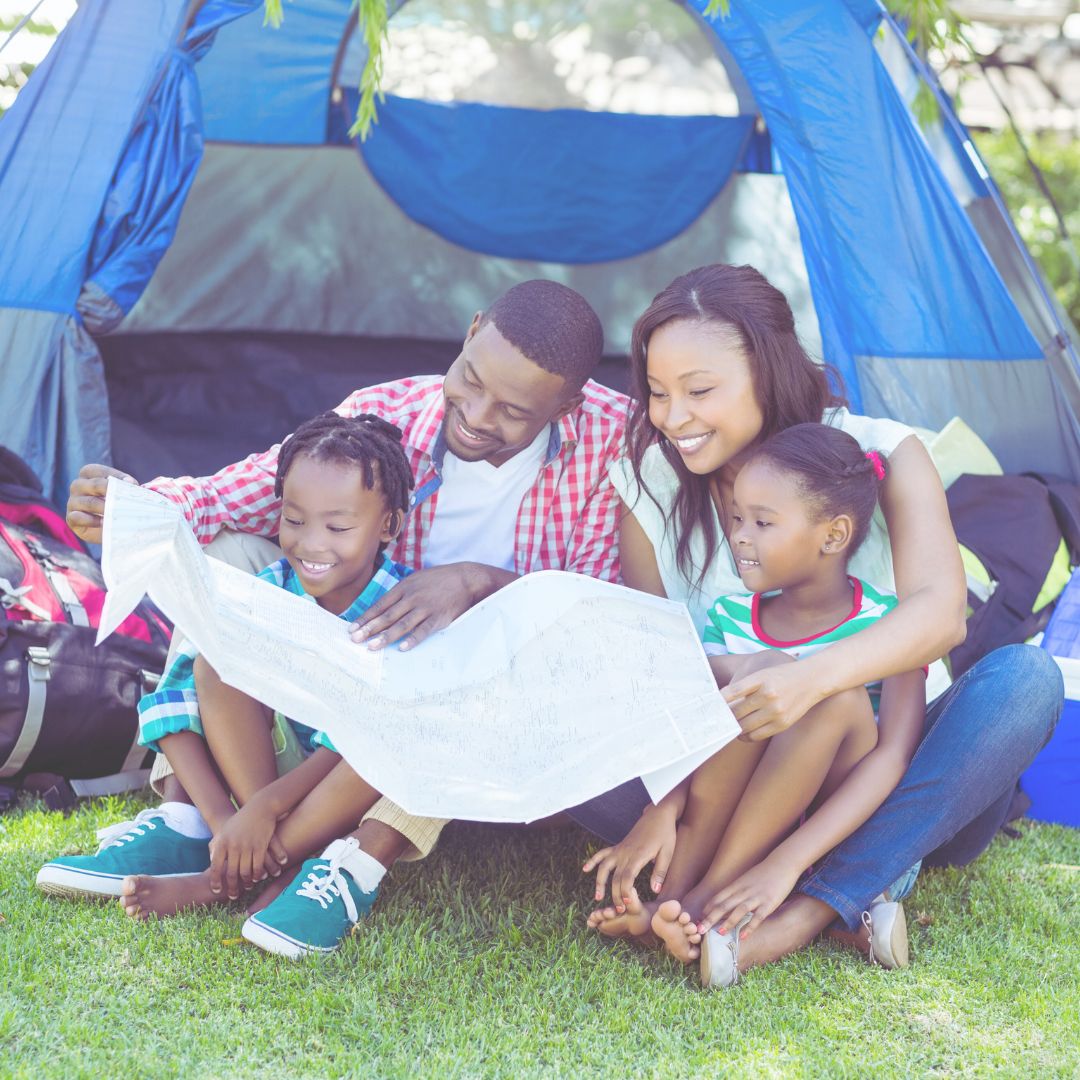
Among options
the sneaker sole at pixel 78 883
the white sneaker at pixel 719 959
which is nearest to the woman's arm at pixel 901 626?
the white sneaker at pixel 719 959

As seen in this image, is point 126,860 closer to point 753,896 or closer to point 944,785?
point 753,896

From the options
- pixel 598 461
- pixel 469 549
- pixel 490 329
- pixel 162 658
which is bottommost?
pixel 162 658

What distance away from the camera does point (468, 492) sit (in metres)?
1.96

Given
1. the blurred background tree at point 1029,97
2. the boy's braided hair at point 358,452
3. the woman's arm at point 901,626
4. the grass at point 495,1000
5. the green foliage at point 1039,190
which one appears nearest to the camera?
the grass at point 495,1000

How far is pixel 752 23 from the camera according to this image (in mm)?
2627

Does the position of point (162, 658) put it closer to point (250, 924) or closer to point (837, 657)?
point (250, 924)

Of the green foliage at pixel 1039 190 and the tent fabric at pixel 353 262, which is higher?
the green foliage at pixel 1039 190

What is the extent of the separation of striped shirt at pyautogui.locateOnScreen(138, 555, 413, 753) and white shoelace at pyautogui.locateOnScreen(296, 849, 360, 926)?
15cm

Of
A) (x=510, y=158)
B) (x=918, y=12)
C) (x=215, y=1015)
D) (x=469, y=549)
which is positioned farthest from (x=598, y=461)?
(x=510, y=158)

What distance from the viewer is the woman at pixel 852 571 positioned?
60.7 inches

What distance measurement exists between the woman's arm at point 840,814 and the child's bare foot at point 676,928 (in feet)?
0.06

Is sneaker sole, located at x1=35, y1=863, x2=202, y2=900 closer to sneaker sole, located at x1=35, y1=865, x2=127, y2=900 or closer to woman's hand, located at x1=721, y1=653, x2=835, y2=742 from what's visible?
sneaker sole, located at x1=35, y1=865, x2=127, y2=900

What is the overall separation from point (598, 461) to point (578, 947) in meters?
0.70

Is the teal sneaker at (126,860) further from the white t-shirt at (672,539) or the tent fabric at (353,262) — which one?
the tent fabric at (353,262)
